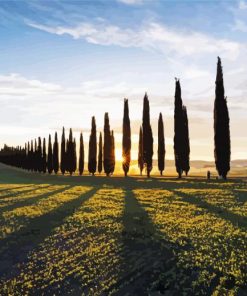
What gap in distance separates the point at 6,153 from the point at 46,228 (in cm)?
15643

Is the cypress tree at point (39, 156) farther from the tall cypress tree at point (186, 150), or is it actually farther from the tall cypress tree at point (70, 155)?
the tall cypress tree at point (186, 150)

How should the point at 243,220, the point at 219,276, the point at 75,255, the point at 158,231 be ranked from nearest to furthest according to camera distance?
the point at 219,276
the point at 75,255
the point at 158,231
the point at 243,220

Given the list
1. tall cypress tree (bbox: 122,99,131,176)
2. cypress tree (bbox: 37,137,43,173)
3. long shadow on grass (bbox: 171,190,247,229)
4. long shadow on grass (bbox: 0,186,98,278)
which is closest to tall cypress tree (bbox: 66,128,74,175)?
cypress tree (bbox: 37,137,43,173)

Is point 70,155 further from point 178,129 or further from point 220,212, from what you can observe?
point 220,212

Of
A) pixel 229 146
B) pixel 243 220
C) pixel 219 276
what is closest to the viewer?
pixel 219 276

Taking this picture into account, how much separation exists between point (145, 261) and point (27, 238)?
18.8ft

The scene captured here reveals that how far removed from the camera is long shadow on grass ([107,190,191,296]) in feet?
35.8

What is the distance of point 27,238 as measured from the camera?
53.4 ft

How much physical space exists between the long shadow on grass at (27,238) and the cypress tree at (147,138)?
3711 cm

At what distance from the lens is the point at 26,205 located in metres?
26.2

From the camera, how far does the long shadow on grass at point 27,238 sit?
1366 centimetres

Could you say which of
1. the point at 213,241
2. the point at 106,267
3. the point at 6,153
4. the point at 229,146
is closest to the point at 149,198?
the point at 213,241

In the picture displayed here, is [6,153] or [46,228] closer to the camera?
[46,228]

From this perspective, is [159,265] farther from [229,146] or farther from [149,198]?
[229,146]
